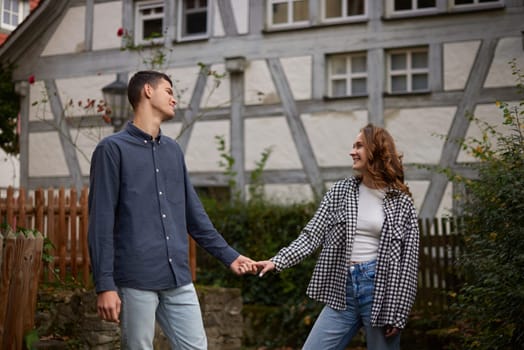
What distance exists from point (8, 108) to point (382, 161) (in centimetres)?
1261

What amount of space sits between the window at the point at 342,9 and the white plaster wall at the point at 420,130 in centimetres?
167

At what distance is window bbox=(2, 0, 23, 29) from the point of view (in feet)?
45.7

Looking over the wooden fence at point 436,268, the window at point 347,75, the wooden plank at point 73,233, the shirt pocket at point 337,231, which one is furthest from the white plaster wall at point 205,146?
the shirt pocket at point 337,231

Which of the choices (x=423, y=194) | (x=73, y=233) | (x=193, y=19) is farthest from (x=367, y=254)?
(x=193, y=19)

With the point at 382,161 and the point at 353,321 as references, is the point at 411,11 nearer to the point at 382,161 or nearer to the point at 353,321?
the point at 382,161

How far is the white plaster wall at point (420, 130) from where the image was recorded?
39.8 feet

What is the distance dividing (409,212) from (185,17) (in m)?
10.7

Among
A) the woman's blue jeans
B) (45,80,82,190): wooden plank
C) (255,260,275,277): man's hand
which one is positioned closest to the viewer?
the woman's blue jeans

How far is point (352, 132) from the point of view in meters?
12.8

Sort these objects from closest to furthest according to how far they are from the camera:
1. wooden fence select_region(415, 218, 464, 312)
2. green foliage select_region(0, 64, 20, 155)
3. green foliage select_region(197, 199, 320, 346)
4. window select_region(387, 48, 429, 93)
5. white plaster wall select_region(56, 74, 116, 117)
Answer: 1. wooden fence select_region(415, 218, 464, 312)
2. green foliage select_region(197, 199, 320, 346)
3. window select_region(387, 48, 429, 93)
4. white plaster wall select_region(56, 74, 116, 117)
5. green foliage select_region(0, 64, 20, 155)

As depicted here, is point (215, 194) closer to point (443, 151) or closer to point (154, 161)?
point (443, 151)

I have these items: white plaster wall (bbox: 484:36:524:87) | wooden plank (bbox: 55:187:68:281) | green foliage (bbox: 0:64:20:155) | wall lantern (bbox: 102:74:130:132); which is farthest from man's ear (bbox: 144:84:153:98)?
green foliage (bbox: 0:64:20:155)

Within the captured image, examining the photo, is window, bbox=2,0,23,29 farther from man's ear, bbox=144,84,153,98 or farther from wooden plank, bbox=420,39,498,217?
man's ear, bbox=144,84,153,98

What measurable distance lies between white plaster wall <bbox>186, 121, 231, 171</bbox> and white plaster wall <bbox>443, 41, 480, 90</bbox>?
3599 millimetres
